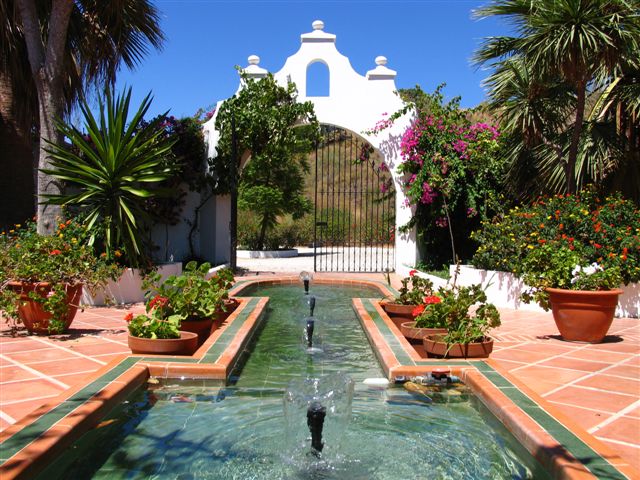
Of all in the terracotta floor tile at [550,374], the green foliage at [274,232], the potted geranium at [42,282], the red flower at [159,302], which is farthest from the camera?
the green foliage at [274,232]

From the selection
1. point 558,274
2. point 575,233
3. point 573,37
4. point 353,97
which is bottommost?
point 558,274

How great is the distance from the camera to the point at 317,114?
11750 millimetres

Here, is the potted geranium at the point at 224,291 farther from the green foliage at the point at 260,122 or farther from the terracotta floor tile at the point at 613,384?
the green foliage at the point at 260,122

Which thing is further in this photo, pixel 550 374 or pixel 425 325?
pixel 425 325

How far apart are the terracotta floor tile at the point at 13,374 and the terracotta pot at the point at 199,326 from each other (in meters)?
1.31

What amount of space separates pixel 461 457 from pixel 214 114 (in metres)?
10.1

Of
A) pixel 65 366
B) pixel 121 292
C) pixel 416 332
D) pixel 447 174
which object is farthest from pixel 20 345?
pixel 447 174

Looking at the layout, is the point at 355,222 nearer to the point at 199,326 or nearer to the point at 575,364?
the point at 199,326

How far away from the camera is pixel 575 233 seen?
7656mm

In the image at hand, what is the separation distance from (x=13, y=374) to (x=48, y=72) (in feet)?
16.7

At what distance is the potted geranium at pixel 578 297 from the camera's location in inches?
218

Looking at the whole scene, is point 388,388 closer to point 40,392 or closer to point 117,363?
point 117,363

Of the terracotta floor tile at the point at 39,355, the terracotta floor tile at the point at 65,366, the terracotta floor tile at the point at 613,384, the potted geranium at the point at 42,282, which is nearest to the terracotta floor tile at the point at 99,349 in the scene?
the terracotta floor tile at the point at 39,355

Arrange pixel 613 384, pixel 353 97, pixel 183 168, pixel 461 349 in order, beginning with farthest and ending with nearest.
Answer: pixel 353 97 → pixel 183 168 → pixel 461 349 → pixel 613 384
